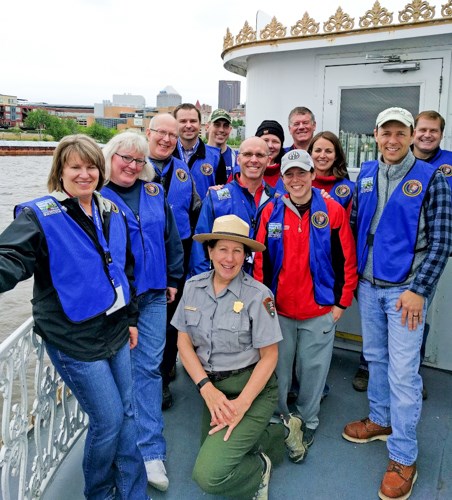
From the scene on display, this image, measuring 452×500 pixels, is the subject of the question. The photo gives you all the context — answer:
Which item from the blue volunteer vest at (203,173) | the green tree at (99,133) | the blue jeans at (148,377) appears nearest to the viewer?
the blue jeans at (148,377)

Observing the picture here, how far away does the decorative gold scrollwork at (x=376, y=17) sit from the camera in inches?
145

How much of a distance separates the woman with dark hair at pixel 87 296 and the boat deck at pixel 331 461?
0.44m

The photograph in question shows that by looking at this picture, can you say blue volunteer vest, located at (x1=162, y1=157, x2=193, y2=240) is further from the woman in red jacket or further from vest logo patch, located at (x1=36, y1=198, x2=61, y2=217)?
vest logo patch, located at (x1=36, y1=198, x2=61, y2=217)

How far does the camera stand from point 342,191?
3234mm

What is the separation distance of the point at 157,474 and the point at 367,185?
2068mm

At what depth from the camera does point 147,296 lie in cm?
269

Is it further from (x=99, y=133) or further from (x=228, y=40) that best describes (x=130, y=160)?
(x=99, y=133)

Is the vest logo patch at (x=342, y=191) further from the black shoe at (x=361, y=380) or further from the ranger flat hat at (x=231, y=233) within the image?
the black shoe at (x=361, y=380)

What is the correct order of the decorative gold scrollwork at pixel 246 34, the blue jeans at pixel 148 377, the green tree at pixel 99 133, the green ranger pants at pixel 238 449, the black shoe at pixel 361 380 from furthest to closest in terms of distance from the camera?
the green tree at pixel 99 133 → the decorative gold scrollwork at pixel 246 34 → the black shoe at pixel 361 380 → the blue jeans at pixel 148 377 → the green ranger pants at pixel 238 449

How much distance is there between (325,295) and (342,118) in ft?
6.56

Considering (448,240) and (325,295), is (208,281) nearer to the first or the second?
(325,295)

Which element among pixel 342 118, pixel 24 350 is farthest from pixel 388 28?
pixel 24 350

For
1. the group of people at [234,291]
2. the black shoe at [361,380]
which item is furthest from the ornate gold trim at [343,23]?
the black shoe at [361,380]

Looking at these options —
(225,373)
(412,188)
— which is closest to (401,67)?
(412,188)
